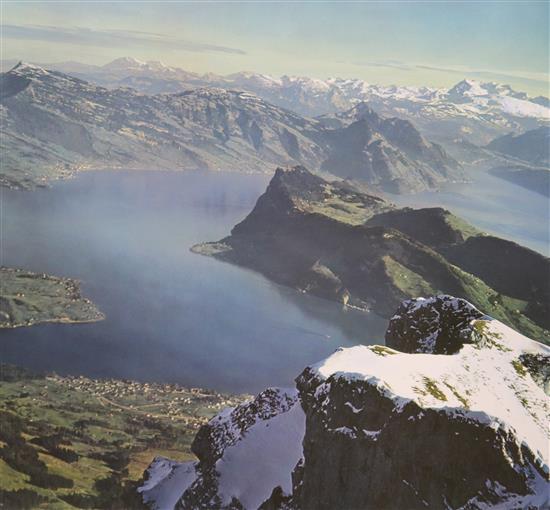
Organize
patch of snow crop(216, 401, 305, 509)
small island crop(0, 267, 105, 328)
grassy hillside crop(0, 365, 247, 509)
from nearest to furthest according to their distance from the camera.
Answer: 1. patch of snow crop(216, 401, 305, 509)
2. grassy hillside crop(0, 365, 247, 509)
3. small island crop(0, 267, 105, 328)

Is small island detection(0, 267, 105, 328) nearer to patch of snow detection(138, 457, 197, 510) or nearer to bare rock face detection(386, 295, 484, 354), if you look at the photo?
patch of snow detection(138, 457, 197, 510)

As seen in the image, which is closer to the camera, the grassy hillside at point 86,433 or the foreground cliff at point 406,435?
the foreground cliff at point 406,435

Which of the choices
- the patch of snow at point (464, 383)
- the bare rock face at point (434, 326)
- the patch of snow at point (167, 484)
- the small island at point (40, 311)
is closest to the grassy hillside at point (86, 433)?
the patch of snow at point (167, 484)

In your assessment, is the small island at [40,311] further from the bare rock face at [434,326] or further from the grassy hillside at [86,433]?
the bare rock face at [434,326]

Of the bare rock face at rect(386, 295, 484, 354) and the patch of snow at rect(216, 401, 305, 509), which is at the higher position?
the bare rock face at rect(386, 295, 484, 354)

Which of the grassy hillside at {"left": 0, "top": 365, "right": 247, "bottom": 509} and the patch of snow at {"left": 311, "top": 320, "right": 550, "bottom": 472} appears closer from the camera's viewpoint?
the patch of snow at {"left": 311, "top": 320, "right": 550, "bottom": 472}

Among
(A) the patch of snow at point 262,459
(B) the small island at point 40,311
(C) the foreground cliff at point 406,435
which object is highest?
(C) the foreground cliff at point 406,435

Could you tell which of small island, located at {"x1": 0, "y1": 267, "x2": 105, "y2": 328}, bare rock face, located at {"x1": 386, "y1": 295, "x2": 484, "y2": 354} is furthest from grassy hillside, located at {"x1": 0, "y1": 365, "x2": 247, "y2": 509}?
small island, located at {"x1": 0, "y1": 267, "x2": 105, "y2": 328}

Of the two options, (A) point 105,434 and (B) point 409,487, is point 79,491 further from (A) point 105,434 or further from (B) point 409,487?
(B) point 409,487

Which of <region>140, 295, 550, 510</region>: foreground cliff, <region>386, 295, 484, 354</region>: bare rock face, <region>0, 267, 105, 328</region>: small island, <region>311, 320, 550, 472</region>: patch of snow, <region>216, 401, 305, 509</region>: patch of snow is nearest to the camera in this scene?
<region>140, 295, 550, 510</region>: foreground cliff

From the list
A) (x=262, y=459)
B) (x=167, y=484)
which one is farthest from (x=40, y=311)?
(x=262, y=459)

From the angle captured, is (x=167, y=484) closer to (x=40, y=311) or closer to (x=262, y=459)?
(x=262, y=459)
